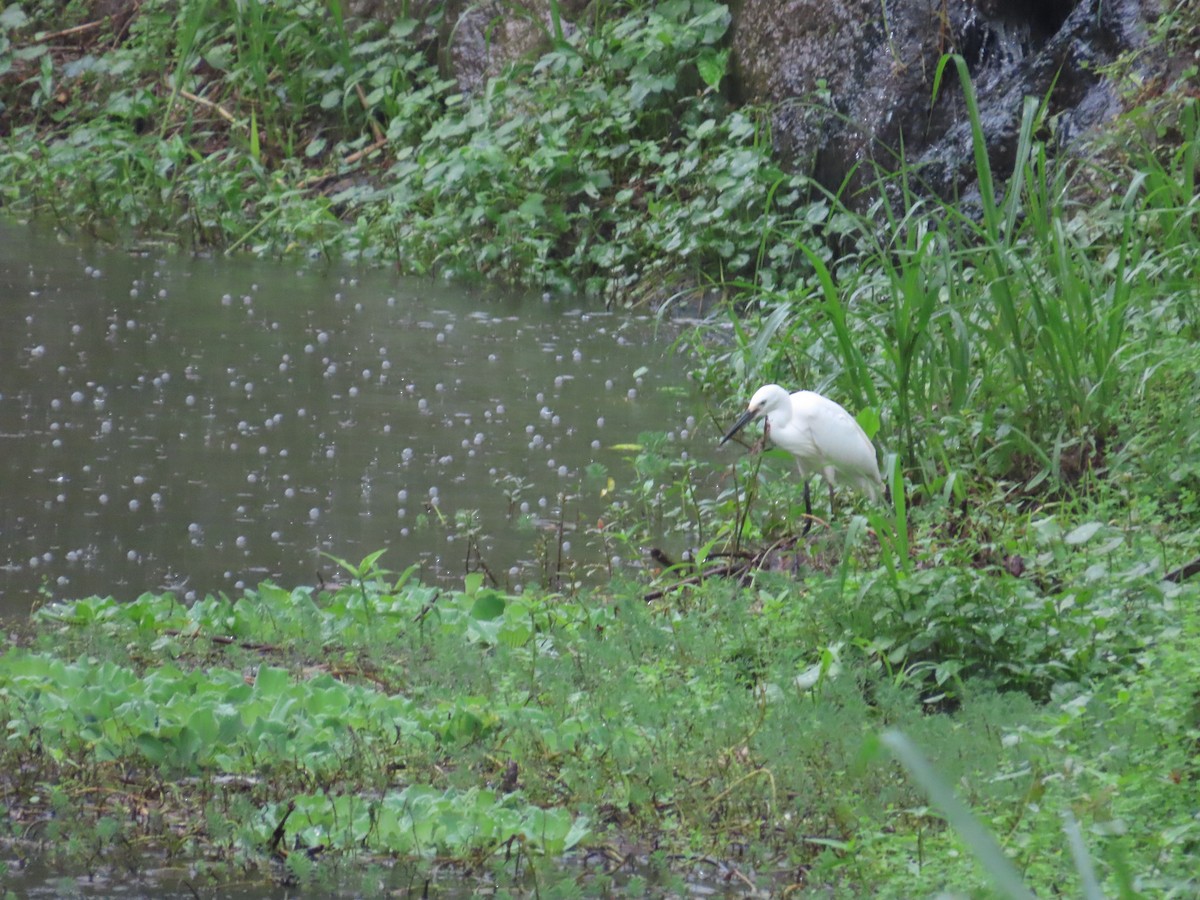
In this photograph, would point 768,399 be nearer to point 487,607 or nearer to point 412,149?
point 487,607

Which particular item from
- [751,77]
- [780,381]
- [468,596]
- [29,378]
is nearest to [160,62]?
[751,77]

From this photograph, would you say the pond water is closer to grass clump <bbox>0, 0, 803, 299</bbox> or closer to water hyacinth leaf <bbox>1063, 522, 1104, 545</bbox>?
grass clump <bbox>0, 0, 803, 299</bbox>

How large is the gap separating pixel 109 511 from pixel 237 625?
1.50 meters

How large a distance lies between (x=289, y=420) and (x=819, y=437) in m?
2.75

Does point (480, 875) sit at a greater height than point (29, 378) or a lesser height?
greater

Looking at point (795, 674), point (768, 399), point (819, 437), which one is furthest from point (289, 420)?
point (795, 674)

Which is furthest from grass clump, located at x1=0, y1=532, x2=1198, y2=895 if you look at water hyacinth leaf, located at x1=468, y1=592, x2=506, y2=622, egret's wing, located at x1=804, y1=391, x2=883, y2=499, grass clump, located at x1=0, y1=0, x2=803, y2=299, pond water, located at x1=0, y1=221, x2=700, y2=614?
grass clump, located at x1=0, y1=0, x2=803, y2=299

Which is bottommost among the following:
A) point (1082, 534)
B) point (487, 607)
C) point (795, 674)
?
point (487, 607)

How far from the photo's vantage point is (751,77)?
10.7m

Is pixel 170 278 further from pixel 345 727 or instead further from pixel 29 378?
pixel 345 727

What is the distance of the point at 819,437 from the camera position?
4.62 metres

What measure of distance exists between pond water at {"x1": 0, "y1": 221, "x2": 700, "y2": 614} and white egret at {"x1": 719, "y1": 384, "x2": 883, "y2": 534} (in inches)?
25.5

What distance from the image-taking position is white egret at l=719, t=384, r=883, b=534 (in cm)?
458

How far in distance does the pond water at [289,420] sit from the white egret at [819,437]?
0.65 metres
